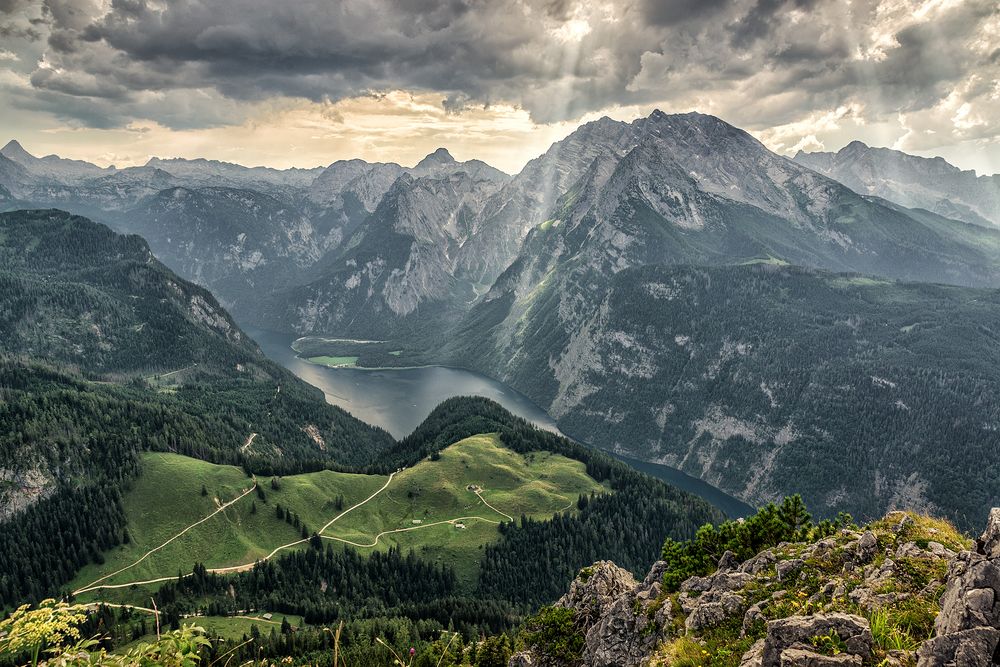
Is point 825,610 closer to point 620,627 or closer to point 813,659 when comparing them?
point 813,659

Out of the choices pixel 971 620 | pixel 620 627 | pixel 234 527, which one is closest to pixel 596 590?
pixel 620 627

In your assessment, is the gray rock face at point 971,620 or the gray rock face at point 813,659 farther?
the gray rock face at point 813,659

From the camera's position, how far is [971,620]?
72.1ft

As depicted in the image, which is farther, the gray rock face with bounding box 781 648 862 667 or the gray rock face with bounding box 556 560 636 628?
the gray rock face with bounding box 556 560 636 628

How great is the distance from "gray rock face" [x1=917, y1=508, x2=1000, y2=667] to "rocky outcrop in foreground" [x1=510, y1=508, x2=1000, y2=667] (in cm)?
4

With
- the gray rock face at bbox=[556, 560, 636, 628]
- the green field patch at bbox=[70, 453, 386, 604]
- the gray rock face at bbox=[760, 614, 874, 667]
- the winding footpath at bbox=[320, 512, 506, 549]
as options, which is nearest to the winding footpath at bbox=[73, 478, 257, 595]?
the green field patch at bbox=[70, 453, 386, 604]

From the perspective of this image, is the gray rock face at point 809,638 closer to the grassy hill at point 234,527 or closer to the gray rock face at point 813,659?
the gray rock face at point 813,659

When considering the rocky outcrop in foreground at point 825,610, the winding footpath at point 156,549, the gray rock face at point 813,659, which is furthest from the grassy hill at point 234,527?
the gray rock face at point 813,659

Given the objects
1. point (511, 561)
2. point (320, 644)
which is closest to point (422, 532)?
point (511, 561)

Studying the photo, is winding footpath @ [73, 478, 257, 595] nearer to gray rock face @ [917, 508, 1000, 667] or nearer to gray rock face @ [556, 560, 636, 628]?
gray rock face @ [556, 560, 636, 628]

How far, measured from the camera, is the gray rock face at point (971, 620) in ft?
66.3

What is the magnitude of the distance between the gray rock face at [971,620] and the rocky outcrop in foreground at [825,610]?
0.04m

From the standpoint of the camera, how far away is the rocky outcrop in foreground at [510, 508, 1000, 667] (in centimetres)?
2314

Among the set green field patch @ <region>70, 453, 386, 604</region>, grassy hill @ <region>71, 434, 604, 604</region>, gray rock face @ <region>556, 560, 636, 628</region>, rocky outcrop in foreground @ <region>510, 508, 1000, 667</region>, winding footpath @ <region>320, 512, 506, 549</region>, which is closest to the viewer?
rocky outcrop in foreground @ <region>510, 508, 1000, 667</region>
